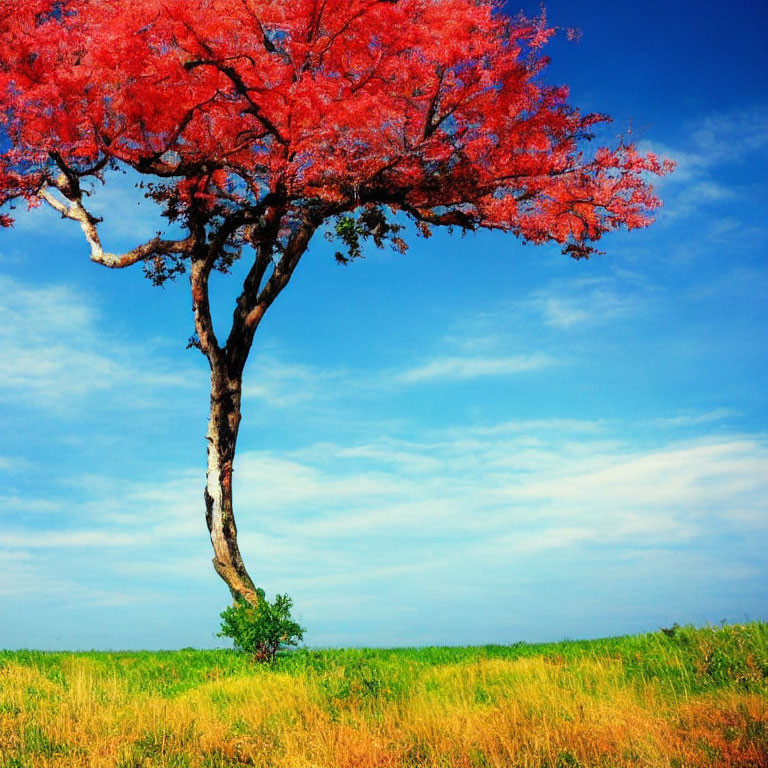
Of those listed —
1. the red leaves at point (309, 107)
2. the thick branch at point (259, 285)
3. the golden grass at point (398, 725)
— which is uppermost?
the red leaves at point (309, 107)

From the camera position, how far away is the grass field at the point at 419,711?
650 centimetres

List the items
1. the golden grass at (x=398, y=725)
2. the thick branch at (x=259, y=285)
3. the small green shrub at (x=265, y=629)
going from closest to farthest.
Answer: the golden grass at (x=398, y=725) → the small green shrub at (x=265, y=629) → the thick branch at (x=259, y=285)

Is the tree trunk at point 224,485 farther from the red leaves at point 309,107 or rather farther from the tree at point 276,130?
the red leaves at point 309,107

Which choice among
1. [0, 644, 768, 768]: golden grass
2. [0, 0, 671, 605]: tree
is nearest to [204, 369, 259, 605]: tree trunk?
[0, 0, 671, 605]: tree

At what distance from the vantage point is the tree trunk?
41.6ft

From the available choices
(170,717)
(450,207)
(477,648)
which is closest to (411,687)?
(170,717)

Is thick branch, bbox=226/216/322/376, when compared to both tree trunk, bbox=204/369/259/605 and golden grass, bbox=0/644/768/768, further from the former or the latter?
golden grass, bbox=0/644/768/768

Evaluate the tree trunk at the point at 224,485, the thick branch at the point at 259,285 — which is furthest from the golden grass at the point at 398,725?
the thick branch at the point at 259,285

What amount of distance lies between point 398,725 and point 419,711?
0.87 ft

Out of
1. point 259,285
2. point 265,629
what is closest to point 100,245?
point 259,285

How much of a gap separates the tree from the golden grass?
4038 mm

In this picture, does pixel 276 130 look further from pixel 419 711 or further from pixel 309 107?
pixel 419 711

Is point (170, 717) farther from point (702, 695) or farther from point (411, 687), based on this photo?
point (702, 695)

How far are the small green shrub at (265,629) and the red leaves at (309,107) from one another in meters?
6.73
